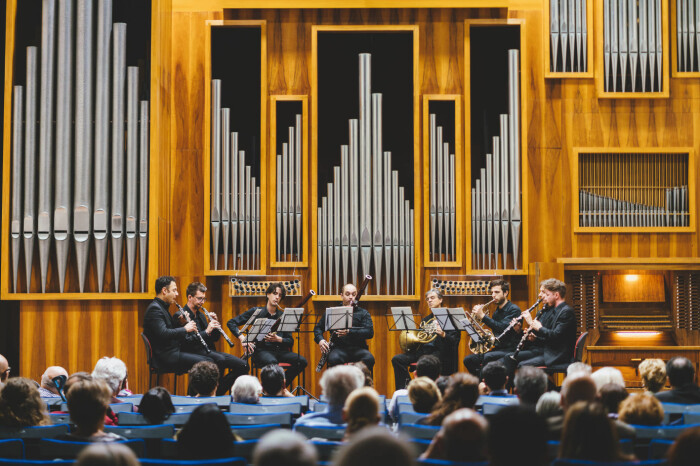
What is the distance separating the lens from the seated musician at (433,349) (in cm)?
825

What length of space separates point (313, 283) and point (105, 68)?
3240 mm

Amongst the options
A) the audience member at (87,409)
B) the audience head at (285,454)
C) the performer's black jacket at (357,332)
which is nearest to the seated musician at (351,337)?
the performer's black jacket at (357,332)

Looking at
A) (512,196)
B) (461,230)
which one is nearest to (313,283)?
(461,230)

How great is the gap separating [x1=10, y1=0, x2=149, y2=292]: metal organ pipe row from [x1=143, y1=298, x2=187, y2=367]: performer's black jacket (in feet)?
2.54

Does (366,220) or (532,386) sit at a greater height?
(366,220)

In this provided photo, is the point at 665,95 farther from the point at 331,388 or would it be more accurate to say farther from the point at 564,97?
the point at 331,388

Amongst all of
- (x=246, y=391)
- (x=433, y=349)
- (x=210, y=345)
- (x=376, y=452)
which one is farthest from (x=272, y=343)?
(x=376, y=452)

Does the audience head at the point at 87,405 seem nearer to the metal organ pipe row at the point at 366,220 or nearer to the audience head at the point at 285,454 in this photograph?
the audience head at the point at 285,454

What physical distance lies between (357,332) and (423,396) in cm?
384

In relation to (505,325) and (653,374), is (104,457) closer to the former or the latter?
(653,374)

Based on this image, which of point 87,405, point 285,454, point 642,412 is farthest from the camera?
point 642,412

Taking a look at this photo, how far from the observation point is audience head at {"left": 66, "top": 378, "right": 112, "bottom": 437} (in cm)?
387

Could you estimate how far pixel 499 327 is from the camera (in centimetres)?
805

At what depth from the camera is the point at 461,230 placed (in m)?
9.21
